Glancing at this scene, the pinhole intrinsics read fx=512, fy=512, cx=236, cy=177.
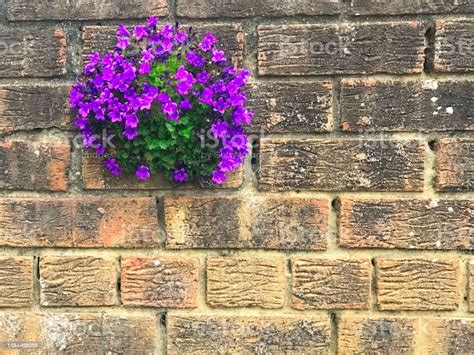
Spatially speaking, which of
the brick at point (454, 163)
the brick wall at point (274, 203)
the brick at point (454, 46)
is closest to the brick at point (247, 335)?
the brick wall at point (274, 203)

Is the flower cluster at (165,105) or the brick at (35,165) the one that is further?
the brick at (35,165)

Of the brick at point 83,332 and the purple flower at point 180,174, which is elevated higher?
the purple flower at point 180,174

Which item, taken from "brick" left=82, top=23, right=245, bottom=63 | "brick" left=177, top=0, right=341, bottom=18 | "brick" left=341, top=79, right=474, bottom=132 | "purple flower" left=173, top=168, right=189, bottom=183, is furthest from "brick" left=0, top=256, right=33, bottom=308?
"brick" left=341, top=79, right=474, bottom=132

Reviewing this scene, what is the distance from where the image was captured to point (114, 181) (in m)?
1.28

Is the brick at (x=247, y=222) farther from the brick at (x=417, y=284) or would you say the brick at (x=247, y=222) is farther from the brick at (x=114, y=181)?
the brick at (x=417, y=284)

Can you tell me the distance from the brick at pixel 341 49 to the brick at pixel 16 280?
767mm

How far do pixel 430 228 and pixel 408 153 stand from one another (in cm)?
19

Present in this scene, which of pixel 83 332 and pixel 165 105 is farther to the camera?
pixel 83 332

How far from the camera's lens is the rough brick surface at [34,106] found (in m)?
1.27

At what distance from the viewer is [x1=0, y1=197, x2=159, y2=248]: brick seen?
1.28 m

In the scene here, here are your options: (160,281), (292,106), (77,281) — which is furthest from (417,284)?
(77,281)

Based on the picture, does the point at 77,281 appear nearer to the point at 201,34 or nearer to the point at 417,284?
the point at 201,34

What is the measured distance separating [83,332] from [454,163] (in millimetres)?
1008

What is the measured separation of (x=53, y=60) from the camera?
127 cm
